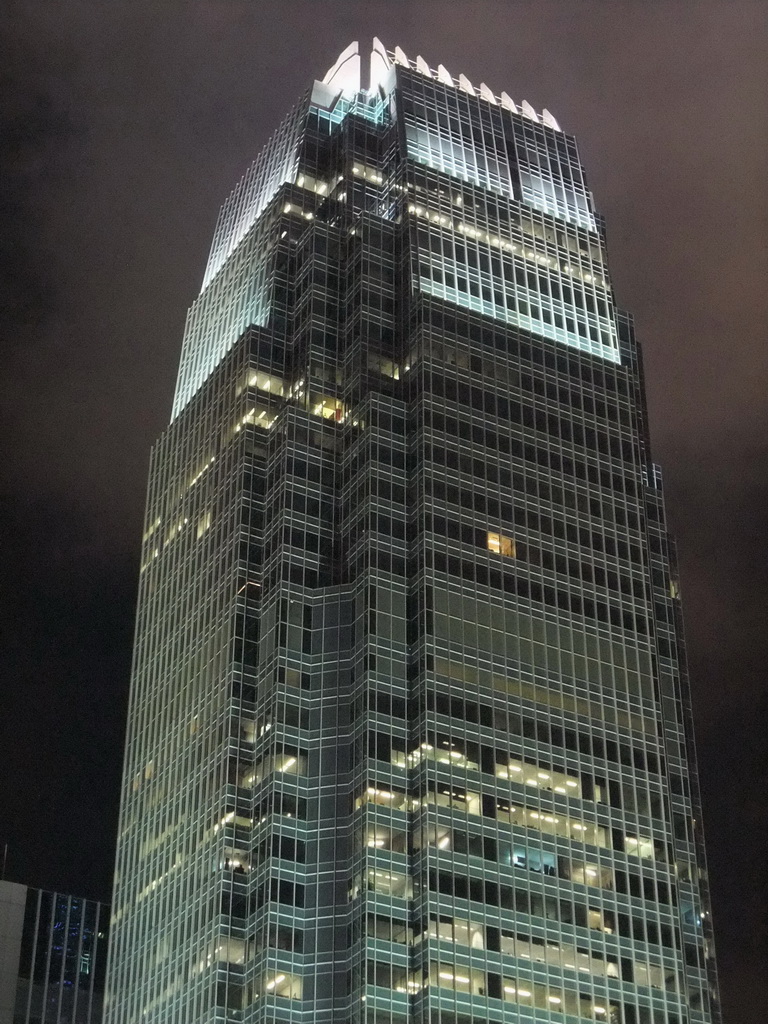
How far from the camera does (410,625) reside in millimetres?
155375

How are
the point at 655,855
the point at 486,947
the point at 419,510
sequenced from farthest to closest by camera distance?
the point at 419,510 < the point at 655,855 < the point at 486,947

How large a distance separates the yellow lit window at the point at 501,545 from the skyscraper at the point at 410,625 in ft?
1.61

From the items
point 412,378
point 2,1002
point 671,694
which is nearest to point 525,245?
point 412,378

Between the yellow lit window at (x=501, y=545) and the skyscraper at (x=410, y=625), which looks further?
the yellow lit window at (x=501, y=545)

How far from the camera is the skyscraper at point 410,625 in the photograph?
141 m

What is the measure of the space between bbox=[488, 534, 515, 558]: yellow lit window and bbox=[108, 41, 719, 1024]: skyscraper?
0.49 m

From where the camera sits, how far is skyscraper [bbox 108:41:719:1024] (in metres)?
141

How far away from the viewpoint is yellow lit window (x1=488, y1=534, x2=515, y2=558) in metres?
162

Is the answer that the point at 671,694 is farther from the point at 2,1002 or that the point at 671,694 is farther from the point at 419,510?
the point at 2,1002

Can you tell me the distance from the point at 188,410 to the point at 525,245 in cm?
4342

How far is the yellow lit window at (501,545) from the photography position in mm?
161500

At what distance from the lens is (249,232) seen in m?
194

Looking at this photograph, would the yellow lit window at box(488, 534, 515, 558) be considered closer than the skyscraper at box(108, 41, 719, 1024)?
No

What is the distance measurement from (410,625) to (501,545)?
13.7m
